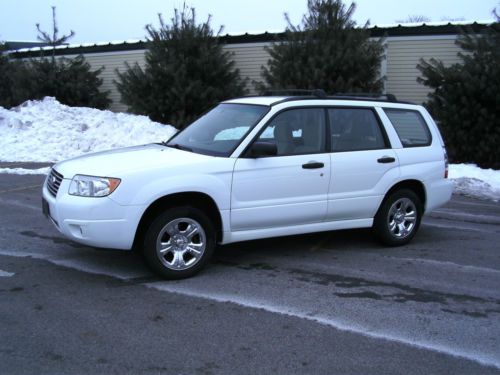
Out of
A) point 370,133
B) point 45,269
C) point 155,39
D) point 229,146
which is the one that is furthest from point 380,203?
point 155,39

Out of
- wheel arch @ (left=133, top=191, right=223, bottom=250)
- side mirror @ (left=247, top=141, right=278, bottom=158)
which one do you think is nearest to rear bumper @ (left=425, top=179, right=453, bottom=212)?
side mirror @ (left=247, top=141, right=278, bottom=158)

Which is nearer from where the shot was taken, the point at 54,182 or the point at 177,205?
the point at 177,205

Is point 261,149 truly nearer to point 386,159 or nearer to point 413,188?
point 386,159

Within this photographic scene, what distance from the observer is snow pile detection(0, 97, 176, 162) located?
48.0 feet

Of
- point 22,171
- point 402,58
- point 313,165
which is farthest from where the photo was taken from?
point 402,58

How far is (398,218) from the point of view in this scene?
22.1ft

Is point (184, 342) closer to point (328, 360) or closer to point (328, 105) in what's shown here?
point (328, 360)

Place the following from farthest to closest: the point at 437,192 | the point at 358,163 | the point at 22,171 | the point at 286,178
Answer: the point at 22,171 < the point at 437,192 < the point at 358,163 < the point at 286,178

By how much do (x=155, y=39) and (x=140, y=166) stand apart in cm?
1204

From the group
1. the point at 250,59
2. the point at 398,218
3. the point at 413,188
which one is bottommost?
the point at 398,218

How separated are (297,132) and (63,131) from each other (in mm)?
11327

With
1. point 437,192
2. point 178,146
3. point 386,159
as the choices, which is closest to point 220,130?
point 178,146

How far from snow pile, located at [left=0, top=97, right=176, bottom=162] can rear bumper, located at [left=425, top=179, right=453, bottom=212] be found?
30.7ft

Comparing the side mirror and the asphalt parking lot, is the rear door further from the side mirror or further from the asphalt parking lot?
the side mirror
